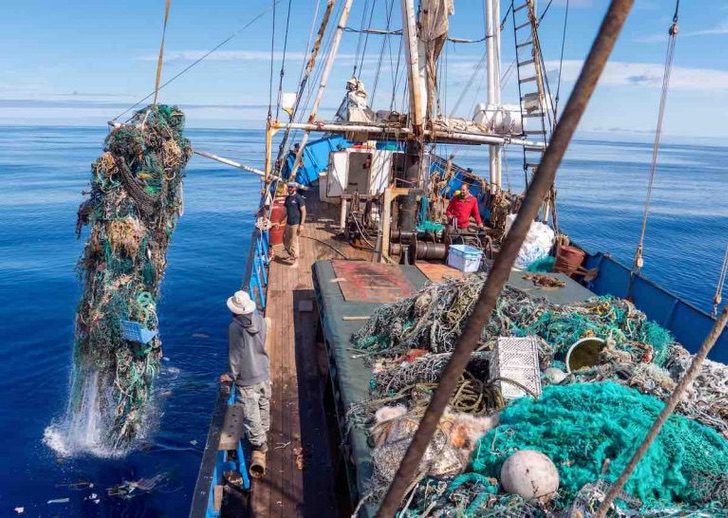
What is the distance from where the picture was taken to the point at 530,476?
3.19 metres

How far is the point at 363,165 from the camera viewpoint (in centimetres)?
1394

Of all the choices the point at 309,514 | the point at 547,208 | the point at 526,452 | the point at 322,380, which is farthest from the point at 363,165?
the point at 526,452

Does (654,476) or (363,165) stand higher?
(363,165)

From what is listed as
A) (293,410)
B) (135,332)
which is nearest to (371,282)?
(293,410)

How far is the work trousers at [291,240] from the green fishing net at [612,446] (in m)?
7.71

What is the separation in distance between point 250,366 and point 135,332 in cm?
176

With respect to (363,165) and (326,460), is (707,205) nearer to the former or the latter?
(363,165)

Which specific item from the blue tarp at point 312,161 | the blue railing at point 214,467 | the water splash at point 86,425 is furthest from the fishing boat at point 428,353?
the blue tarp at point 312,161

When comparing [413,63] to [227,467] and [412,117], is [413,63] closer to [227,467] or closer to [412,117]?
[412,117]

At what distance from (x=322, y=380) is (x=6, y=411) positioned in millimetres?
7090

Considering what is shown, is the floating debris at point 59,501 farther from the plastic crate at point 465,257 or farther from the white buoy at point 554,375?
the plastic crate at point 465,257

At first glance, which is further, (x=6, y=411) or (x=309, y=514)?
(x=6, y=411)

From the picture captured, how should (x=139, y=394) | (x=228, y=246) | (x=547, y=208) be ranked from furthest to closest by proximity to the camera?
1. (x=228, y=246)
2. (x=547, y=208)
3. (x=139, y=394)

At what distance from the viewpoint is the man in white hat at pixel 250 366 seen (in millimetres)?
5066
